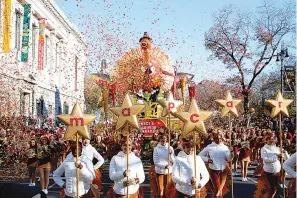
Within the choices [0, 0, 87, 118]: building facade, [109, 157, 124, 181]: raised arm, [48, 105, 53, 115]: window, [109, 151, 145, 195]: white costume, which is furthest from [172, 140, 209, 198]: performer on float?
[48, 105, 53, 115]: window

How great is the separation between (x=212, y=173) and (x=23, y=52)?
25.2 m

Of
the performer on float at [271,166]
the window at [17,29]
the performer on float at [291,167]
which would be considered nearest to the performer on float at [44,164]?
the performer on float at [271,166]

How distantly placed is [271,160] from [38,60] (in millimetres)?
33073

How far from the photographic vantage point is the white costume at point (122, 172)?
288 inches

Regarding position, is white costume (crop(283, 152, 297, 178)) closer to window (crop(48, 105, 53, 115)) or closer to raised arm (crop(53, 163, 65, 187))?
raised arm (crop(53, 163, 65, 187))

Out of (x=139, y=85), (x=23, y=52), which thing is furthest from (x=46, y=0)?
(x=139, y=85)

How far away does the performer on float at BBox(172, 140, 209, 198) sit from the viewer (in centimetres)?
722

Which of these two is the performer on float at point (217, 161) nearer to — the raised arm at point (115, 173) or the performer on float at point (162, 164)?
the performer on float at point (162, 164)

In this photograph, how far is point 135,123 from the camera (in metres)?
7.55

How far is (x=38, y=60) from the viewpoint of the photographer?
40594 mm

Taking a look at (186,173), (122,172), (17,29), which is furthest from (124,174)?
(17,29)

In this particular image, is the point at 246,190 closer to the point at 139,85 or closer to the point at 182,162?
the point at 182,162

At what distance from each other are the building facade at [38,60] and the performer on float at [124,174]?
1365cm

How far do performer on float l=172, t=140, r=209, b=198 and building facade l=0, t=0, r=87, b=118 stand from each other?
14.1m
